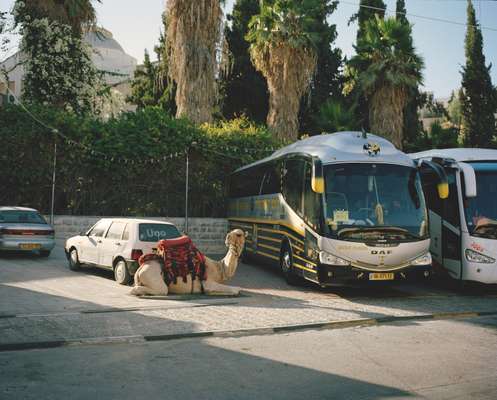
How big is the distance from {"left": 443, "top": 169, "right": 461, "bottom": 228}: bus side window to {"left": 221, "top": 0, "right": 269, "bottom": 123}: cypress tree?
28135mm

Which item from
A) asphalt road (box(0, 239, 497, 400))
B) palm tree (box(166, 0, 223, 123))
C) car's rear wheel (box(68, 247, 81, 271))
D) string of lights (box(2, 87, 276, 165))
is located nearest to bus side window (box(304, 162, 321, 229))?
asphalt road (box(0, 239, 497, 400))

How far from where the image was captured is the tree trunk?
3364 centimetres

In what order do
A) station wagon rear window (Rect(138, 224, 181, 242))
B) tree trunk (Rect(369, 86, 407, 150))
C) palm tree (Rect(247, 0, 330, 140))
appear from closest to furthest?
station wagon rear window (Rect(138, 224, 181, 242)), palm tree (Rect(247, 0, 330, 140)), tree trunk (Rect(369, 86, 407, 150))

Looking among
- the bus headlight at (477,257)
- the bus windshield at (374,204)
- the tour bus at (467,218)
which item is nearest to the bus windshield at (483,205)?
the tour bus at (467,218)

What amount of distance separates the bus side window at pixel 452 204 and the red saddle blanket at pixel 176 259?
5.96 metres

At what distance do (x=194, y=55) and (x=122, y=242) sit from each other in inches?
584

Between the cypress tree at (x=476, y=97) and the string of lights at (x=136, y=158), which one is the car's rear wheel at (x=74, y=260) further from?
the cypress tree at (x=476, y=97)

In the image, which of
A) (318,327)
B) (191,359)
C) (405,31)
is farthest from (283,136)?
(191,359)

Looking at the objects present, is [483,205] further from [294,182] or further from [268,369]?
[268,369]

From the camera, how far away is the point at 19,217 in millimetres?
18094

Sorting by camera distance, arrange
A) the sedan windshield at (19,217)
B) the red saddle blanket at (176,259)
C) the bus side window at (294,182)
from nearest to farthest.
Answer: the red saddle blanket at (176,259) → the bus side window at (294,182) → the sedan windshield at (19,217)

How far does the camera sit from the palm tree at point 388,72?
3275 cm

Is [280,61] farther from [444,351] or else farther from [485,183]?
[444,351]

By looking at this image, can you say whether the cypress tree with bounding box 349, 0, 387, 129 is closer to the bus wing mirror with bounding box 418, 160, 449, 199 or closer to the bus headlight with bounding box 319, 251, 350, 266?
the bus wing mirror with bounding box 418, 160, 449, 199
